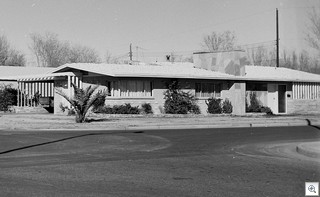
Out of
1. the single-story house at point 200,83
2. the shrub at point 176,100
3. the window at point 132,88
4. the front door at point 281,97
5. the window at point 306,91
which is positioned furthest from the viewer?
the window at point 306,91

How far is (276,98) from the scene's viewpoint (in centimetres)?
4066

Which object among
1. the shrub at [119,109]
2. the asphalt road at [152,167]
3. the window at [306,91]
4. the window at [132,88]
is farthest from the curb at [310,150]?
the window at [306,91]

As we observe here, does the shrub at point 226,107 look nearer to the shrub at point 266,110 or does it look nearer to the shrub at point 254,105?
the shrub at point 254,105

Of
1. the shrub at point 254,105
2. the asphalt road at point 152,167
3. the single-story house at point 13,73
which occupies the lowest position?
the asphalt road at point 152,167

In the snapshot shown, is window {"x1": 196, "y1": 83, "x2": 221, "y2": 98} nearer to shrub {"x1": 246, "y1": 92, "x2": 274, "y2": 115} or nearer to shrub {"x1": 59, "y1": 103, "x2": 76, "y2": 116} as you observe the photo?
shrub {"x1": 246, "y1": 92, "x2": 274, "y2": 115}

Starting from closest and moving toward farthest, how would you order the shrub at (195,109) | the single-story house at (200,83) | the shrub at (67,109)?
the single-story house at (200,83)
the shrub at (67,109)
the shrub at (195,109)

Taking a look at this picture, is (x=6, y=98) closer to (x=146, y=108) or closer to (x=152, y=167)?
(x=146, y=108)

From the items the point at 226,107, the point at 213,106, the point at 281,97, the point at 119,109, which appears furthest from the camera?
the point at 281,97

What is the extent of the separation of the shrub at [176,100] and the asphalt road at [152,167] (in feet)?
50.2

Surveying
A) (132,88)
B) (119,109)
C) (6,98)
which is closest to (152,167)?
(119,109)

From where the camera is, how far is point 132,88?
34.4 metres

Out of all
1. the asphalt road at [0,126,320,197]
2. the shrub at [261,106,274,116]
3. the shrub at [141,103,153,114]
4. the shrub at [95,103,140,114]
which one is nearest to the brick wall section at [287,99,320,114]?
the shrub at [261,106,274,116]

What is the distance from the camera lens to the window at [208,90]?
37.0 m

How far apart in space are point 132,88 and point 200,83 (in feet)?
17.7
